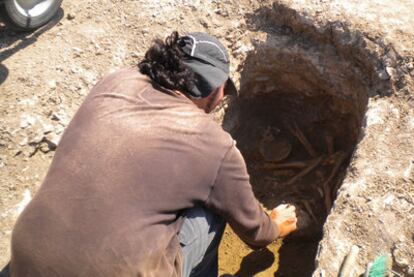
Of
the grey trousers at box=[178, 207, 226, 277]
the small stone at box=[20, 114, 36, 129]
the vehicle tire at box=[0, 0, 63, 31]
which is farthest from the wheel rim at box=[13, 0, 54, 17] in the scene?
the grey trousers at box=[178, 207, 226, 277]

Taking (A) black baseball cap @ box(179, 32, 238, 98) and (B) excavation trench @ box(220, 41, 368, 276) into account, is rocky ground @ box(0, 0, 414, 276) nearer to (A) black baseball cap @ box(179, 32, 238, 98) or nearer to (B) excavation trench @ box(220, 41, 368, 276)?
(B) excavation trench @ box(220, 41, 368, 276)

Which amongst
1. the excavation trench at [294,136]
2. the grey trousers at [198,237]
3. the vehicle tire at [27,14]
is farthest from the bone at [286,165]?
the vehicle tire at [27,14]

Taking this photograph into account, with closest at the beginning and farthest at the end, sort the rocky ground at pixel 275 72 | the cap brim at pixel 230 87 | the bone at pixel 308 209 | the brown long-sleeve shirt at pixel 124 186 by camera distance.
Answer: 1. the brown long-sleeve shirt at pixel 124 186
2. the cap brim at pixel 230 87
3. the rocky ground at pixel 275 72
4. the bone at pixel 308 209

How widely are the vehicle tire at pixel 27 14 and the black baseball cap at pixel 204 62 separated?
1.97 metres

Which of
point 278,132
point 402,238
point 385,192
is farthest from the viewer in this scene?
point 278,132

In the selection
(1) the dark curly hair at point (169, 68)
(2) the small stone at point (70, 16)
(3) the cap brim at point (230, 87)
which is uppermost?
(1) the dark curly hair at point (169, 68)

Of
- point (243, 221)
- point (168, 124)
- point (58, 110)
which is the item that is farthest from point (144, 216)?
point (58, 110)

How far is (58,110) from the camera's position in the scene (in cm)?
343

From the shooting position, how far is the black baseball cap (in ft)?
7.49

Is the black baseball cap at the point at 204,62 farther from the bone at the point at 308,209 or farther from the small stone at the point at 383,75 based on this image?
the bone at the point at 308,209

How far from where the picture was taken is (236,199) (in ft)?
7.36

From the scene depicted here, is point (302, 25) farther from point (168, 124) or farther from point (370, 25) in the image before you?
point (168, 124)

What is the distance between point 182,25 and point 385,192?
1963 millimetres

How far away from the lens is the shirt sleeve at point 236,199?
7.10 feet
